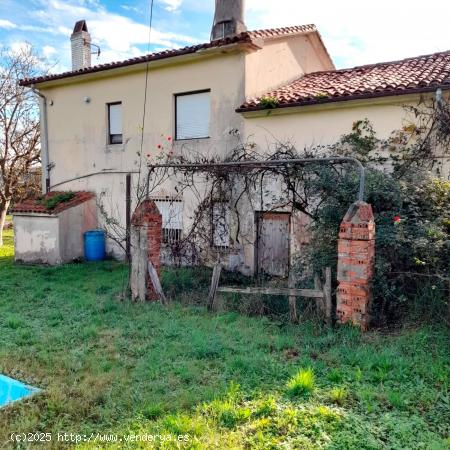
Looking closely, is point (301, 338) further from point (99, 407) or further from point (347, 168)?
point (347, 168)

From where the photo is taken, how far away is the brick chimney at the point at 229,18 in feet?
37.4

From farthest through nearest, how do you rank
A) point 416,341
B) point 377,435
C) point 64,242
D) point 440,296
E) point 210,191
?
point 64,242
point 210,191
point 440,296
point 416,341
point 377,435

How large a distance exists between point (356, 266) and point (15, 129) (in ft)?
52.3

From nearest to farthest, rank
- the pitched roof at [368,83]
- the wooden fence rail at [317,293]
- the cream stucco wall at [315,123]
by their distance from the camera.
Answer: the wooden fence rail at [317,293]
the pitched roof at [368,83]
the cream stucco wall at [315,123]

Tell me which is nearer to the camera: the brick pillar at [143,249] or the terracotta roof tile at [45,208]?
the brick pillar at [143,249]

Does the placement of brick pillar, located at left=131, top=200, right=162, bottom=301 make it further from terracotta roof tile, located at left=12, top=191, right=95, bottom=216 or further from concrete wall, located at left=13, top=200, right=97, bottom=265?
terracotta roof tile, located at left=12, top=191, right=95, bottom=216

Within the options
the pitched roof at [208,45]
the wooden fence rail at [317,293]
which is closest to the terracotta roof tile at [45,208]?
the pitched roof at [208,45]

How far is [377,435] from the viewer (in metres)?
3.24

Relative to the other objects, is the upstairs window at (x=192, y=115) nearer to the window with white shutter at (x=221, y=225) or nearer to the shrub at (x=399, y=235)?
the window with white shutter at (x=221, y=225)

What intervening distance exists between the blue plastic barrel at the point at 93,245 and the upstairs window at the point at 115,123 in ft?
10.2

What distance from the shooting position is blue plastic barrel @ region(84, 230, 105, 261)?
12.4 metres

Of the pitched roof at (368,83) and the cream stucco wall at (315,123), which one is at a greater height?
the pitched roof at (368,83)

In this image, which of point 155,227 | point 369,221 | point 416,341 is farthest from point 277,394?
point 155,227

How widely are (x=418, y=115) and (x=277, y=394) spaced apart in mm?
7011
